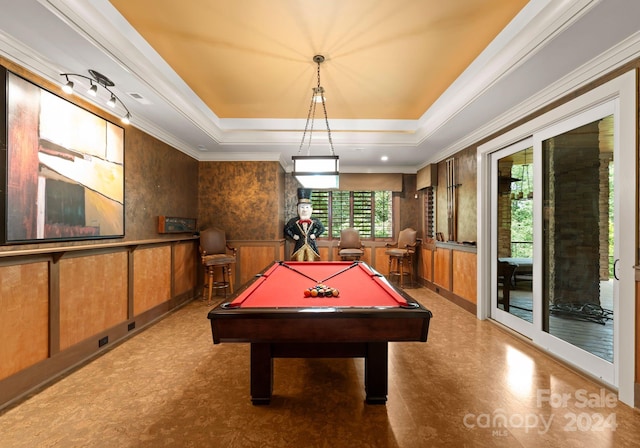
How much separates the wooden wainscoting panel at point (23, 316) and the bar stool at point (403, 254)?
5225 mm

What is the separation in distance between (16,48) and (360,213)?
19.4 ft

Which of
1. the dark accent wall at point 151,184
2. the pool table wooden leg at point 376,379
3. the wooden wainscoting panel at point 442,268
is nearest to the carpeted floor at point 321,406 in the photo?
the pool table wooden leg at point 376,379

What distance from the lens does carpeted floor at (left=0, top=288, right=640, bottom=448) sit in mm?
1748

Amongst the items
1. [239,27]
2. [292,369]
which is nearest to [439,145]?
[239,27]

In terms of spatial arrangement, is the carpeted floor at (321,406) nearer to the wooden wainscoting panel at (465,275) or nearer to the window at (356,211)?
the wooden wainscoting panel at (465,275)

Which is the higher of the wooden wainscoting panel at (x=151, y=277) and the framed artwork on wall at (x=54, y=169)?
the framed artwork on wall at (x=54, y=169)

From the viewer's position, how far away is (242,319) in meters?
1.61

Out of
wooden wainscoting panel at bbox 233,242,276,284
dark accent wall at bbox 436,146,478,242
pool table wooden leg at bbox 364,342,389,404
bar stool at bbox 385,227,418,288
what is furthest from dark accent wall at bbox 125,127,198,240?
dark accent wall at bbox 436,146,478,242

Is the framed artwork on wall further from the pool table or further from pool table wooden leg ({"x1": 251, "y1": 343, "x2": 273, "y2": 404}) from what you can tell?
pool table wooden leg ({"x1": 251, "y1": 343, "x2": 273, "y2": 404})

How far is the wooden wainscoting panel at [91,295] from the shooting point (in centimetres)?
262

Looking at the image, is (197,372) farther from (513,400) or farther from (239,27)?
(239,27)

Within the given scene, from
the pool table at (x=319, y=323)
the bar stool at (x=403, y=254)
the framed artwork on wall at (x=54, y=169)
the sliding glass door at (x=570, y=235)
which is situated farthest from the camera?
the bar stool at (x=403, y=254)

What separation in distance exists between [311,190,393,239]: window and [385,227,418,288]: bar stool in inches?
20.6

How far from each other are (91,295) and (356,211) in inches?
208
